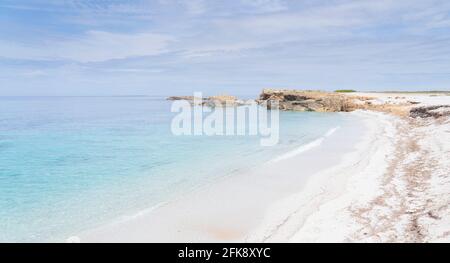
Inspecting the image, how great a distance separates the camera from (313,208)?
10.1 meters

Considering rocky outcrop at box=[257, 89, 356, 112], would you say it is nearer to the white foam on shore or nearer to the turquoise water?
the turquoise water

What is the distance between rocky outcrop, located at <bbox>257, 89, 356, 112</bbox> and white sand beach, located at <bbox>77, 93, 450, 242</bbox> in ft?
172

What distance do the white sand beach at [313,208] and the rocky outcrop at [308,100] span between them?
172 ft

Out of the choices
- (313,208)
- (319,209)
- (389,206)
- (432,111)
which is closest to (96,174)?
(313,208)

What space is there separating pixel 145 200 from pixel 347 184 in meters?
6.97

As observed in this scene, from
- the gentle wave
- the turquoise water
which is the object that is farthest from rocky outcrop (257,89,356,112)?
the gentle wave

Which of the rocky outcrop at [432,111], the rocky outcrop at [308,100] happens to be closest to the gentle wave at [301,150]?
the rocky outcrop at [432,111]

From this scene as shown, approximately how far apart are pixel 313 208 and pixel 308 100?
6387 cm

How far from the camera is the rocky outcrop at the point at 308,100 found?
67062 millimetres

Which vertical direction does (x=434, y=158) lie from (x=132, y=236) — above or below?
above
